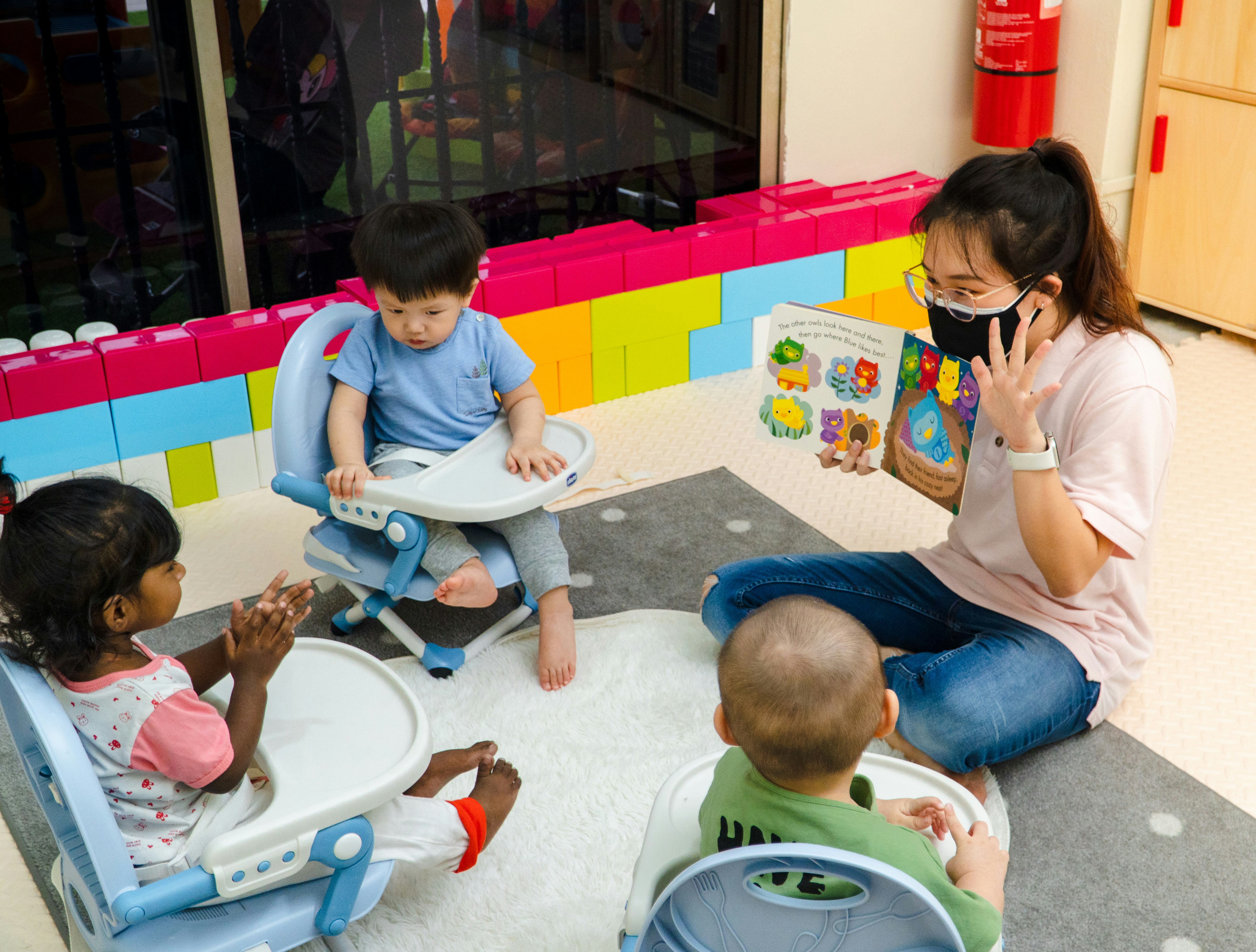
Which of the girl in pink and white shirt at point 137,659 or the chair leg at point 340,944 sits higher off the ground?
the girl in pink and white shirt at point 137,659

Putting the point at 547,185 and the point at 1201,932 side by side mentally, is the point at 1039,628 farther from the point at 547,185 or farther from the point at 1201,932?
the point at 547,185

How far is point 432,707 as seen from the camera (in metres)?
1.80

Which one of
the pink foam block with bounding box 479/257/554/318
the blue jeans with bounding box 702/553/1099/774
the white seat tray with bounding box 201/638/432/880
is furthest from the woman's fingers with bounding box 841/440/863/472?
the pink foam block with bounding box 479/257/554/318

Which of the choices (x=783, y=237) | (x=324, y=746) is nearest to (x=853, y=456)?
(x=324, y=746)

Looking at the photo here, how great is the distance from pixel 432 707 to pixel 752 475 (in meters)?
0.90

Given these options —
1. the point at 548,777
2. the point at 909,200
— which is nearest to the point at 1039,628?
the point at 548,777

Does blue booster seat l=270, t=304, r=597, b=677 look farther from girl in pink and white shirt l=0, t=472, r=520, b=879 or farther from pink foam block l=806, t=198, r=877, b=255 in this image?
pink foam block l=806, t=198, r=877, b=255

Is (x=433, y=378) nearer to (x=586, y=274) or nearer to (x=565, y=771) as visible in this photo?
(x=565, y=771)

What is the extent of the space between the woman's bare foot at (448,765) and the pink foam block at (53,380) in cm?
105

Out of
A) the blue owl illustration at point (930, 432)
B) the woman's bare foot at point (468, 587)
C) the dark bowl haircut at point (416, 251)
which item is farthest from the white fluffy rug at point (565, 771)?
the dark bowl haircut at point (416, 251)

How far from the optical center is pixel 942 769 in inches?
63.2

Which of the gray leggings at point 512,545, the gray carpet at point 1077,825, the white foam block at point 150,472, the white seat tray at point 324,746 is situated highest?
the white seat tray at point 324,746

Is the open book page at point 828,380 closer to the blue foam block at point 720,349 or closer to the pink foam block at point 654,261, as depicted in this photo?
the pink foam block at point 654,261

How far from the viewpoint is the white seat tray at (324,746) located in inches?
48.3
